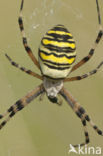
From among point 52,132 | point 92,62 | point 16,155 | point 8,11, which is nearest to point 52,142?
point 52,132

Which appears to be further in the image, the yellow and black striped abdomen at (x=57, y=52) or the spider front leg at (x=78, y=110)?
the spider front leg at (x=78, y=110)

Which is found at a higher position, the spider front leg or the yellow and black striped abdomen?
the yellow and black striped abdomen

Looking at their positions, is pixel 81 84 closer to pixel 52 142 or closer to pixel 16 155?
pixel 52 142

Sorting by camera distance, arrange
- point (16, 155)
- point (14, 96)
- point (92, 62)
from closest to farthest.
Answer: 1. point (16, 155)
2. point (14, 96)
3. point (92, 62)

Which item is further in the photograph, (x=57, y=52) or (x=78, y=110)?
(x=78, y=110)

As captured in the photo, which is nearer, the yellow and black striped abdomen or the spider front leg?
the yellow and black striped abdomen

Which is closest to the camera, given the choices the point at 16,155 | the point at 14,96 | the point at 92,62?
the point at 16,155

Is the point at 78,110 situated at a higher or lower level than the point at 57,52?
lower

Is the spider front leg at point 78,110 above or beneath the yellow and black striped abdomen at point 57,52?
beneath
